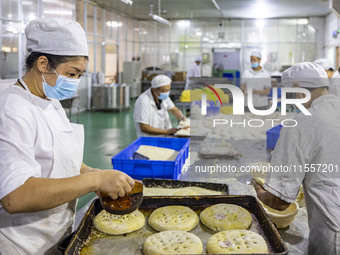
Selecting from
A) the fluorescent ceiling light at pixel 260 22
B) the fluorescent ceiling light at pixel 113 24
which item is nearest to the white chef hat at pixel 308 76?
the fluorescent ceiling light at pixel 113 24

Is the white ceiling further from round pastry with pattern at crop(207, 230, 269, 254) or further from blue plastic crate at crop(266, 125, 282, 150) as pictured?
round pastry with pattern at crop(207, 230, 269, 254)

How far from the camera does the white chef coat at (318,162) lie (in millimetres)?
1554

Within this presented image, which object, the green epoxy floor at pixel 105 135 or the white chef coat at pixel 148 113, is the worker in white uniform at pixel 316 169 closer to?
the white chef coat at pixel 148 113

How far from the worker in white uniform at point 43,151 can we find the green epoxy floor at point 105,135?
2326 mm

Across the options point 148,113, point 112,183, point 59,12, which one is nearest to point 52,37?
point 112,183

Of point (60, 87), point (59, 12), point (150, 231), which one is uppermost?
point (59, 12)

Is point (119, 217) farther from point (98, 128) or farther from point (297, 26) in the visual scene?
point (297, 26)

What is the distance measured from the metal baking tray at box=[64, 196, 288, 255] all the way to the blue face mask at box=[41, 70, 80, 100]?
527 mm

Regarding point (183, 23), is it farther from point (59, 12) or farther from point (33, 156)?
point (33, 156)

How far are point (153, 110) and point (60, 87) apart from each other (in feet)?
8.60

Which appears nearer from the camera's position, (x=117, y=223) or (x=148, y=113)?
(x=117, y=223)

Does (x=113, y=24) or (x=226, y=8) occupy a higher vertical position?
(x=226, y=8)

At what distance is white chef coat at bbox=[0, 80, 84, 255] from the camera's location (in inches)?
43.8

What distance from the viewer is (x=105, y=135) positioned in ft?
23.9
